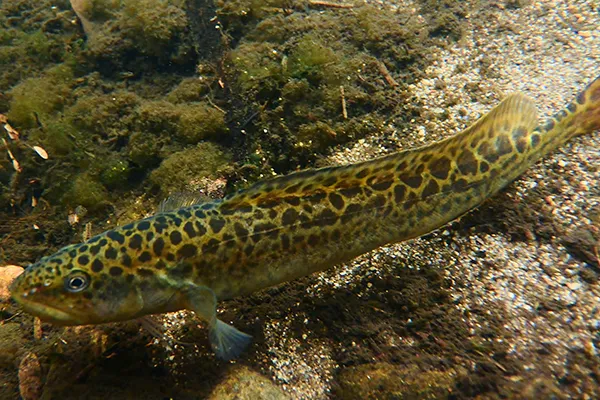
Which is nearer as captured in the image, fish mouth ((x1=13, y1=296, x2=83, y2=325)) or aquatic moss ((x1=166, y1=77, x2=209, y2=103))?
fish mouth ((x1=13, y1=296, x2=83, y2=325))

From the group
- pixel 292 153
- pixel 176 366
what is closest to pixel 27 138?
pixel 292 153

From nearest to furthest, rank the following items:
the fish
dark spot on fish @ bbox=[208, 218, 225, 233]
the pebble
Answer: the fish
dark spot on fish @ bbox=[208, 218, 225, 233]
the pebble

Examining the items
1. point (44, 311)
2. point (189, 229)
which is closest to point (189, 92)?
point (189, 229)

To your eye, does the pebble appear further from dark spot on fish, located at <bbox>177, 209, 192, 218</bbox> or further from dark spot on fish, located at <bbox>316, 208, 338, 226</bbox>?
dark spot on fish, located at <bbox>316, 208, 338, 226</bbox>

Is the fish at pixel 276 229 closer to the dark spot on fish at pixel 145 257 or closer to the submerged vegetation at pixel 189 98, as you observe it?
the dark spot on fish at pixel 145 257

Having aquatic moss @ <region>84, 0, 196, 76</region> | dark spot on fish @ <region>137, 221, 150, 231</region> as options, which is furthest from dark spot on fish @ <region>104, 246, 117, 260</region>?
aquatic moss @ <region>84, 0, 196, 76</region>

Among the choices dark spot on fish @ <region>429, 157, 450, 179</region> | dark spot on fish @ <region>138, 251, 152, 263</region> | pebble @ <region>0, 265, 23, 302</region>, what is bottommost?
pebble @ <region>0, 265, 23, 302</region>

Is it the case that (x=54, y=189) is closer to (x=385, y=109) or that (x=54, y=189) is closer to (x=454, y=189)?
(x=385, y=109)

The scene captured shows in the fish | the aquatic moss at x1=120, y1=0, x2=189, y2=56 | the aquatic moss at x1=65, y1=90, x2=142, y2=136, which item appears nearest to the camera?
the fish
